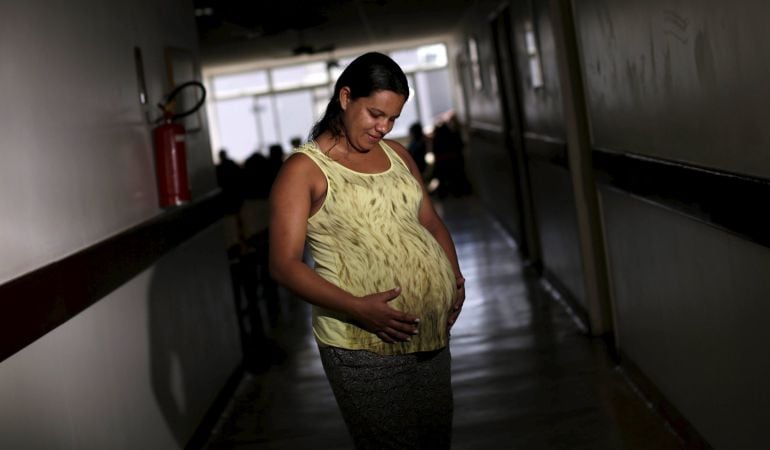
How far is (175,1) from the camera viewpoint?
5418 mm

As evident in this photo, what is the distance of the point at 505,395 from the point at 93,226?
2141 millimetres

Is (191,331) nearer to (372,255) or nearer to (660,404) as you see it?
(660,404)

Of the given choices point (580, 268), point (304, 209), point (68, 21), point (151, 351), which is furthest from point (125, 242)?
point (580, 268)

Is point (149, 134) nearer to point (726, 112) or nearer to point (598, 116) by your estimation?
point (598, 116)

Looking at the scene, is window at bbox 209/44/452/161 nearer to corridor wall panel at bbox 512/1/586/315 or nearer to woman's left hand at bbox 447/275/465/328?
corridor wall panel at bbox 512/1/586/315

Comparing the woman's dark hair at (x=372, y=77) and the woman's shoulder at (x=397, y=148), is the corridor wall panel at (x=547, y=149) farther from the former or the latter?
the woman's dark hair at (x=372, y=77)

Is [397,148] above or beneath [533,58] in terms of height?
beneath

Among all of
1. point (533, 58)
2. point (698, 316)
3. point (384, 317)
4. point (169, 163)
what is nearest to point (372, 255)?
point (384, 317)

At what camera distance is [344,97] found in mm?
2406

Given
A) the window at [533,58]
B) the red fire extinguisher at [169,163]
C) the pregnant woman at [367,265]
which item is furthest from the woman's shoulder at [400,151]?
the window at [533,58]

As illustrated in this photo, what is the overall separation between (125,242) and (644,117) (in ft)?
6.42

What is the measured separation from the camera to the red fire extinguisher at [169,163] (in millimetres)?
4391

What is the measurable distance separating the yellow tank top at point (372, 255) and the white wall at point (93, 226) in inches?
31.3

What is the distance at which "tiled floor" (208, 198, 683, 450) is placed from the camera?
159 inches
